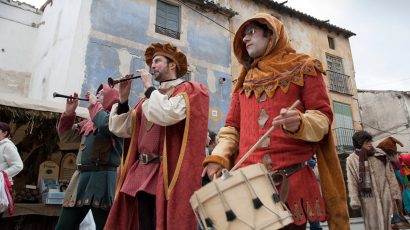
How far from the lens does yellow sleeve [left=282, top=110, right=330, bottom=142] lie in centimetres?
166

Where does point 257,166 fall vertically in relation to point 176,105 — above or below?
below

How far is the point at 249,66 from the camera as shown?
2.28 meters

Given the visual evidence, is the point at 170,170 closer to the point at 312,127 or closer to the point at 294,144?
the point at 294,144

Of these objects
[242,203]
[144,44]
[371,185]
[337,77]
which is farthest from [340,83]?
[242,203]

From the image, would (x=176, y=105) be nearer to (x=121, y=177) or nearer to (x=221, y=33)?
(x=121, y=177)

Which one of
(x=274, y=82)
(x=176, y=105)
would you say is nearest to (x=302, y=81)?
(x=274, y=82)

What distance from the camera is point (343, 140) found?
16703 millimetres

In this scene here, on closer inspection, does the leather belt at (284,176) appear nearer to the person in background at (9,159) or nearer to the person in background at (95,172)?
the person in background at (95,172)

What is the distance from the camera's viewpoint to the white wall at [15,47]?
1307 cm

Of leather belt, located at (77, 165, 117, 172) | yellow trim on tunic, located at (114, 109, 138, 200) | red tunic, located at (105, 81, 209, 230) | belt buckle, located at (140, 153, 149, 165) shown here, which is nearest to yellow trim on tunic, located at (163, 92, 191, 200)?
red tunic, located at (105, 81, 209, 230)

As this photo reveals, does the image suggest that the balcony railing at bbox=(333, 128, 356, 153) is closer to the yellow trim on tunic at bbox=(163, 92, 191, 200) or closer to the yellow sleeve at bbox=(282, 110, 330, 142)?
the yellow trim on tunic at bbox=(163, 92, 191, 200)

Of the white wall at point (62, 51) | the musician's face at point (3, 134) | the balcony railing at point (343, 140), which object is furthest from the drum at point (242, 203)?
the balcony railing at point (343, 140)

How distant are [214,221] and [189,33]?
1234 centimetres

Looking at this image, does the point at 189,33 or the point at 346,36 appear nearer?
the point at 189,33
